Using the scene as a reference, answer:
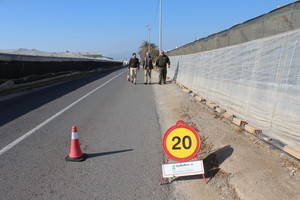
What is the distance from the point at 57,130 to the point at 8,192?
2967mm

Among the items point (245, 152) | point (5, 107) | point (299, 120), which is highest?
point (299, 120)

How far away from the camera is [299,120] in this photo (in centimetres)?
417

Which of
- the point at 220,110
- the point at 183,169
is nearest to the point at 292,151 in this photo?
the point at 183,169

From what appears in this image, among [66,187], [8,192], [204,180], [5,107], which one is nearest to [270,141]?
[204,180]

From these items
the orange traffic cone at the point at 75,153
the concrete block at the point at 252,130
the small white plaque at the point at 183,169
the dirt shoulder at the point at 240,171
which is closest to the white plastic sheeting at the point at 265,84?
the concrete block at the point at 252,130

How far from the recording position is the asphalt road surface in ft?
11.3

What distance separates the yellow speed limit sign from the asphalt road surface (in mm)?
444

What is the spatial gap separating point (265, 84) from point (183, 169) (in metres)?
2.85

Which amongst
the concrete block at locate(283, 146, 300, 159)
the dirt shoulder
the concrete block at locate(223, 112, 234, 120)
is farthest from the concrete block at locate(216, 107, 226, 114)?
the concrete block at locate(283, 146, 300, 159)

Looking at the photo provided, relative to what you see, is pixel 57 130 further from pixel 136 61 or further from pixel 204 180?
pixel 136 61

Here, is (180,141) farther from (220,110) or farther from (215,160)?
(220,110)

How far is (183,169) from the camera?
3.69 m

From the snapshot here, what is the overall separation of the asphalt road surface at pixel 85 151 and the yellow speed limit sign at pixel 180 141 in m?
0.44

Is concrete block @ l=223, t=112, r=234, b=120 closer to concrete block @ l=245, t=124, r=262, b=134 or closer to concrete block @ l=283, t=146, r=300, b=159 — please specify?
concrete block @ l=245, t=124, r=262, b=134
